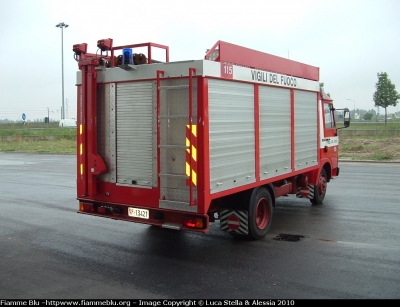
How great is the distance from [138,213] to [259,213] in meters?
2.27

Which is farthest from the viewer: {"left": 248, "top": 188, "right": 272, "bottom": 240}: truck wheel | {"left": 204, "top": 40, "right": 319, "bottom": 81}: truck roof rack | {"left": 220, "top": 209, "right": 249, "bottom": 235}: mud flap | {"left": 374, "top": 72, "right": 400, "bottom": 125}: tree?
{"left": 374, "top": 72, "right": 400, "bottom": 125}: tree

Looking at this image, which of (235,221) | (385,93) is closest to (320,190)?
(235,221)

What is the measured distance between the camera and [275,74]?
795 cm

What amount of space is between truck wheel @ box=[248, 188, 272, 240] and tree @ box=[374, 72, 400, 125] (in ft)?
140

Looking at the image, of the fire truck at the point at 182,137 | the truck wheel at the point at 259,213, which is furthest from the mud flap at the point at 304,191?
the truck wheel at the point at 259,213

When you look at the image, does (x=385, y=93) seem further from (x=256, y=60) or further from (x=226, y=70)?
(x=226, y=70)

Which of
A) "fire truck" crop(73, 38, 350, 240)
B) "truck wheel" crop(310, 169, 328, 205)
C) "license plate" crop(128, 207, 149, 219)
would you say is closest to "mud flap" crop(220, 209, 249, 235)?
"fire truck" crop(73, 38, 350, 240)

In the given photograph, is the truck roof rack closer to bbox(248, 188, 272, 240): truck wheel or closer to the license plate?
bbox(248, 188, 272, 240): truck wheel

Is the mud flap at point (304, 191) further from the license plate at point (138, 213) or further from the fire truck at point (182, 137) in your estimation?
the license plate at point (138, 213)

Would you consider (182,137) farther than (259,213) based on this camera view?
No

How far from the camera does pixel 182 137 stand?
20.0ft

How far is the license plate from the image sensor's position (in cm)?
648

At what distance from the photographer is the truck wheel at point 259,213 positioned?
23.5 feet

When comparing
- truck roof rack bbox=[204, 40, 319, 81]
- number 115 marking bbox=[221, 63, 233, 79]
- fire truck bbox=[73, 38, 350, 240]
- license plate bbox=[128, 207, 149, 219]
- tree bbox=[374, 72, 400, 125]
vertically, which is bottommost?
license plate bbox=[128, 207, 149, 219]
